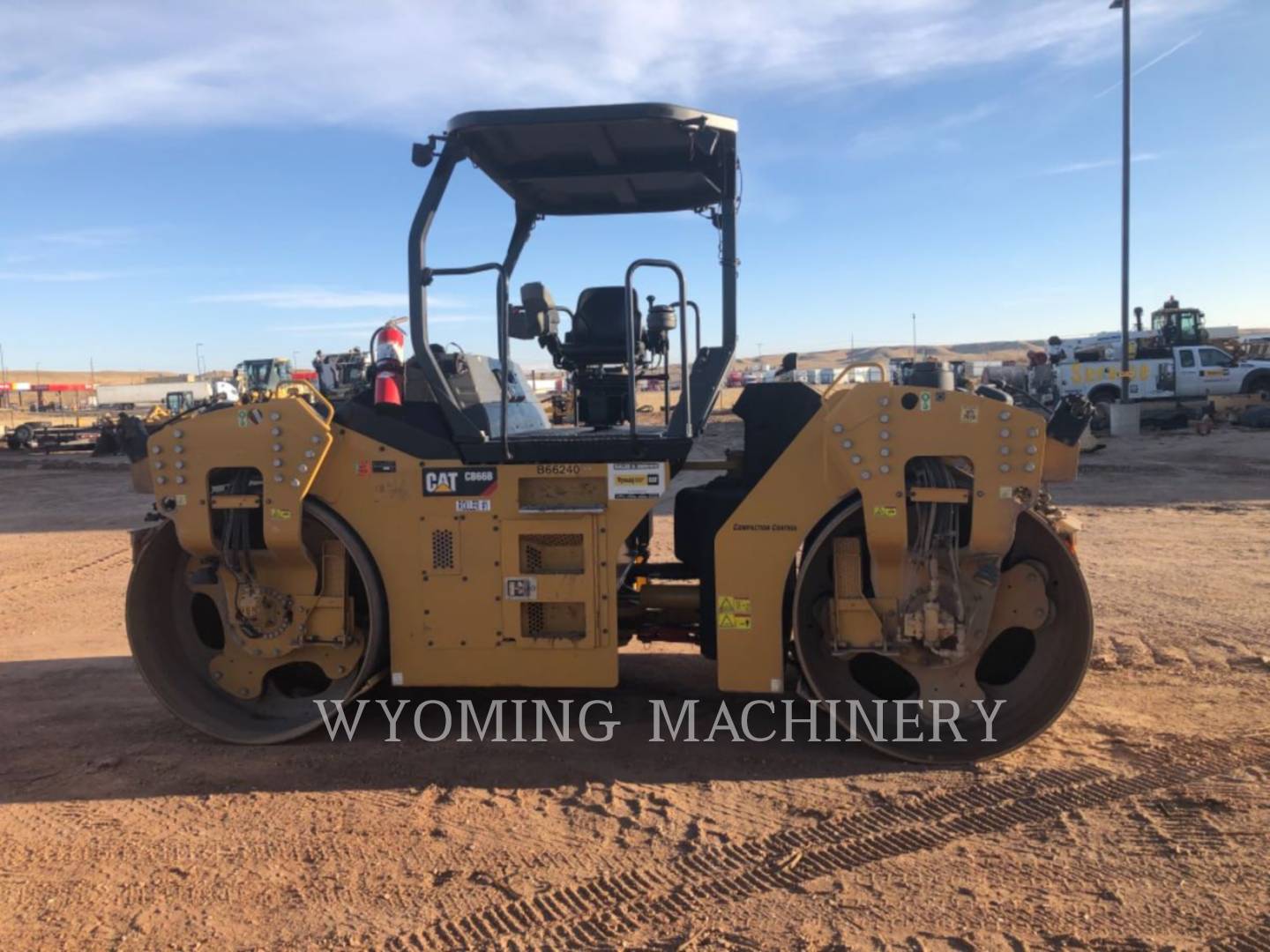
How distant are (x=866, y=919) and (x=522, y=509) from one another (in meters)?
2.24

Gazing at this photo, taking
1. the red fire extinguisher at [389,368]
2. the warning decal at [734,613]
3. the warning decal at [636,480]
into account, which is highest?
the red fire extinguisher at [389,368]

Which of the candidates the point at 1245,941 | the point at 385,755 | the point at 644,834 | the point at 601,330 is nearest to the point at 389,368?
the point at 601,330

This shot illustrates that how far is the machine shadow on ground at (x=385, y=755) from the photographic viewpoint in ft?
13.6

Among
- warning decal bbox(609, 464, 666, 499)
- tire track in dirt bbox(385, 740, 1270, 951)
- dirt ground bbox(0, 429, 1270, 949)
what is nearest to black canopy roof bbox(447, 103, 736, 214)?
warning decal bbox(609, 464, 666, 499)

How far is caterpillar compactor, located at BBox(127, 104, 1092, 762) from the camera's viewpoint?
4168 millimetres

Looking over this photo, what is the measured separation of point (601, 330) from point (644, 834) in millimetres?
2389

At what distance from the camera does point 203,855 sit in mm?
3559

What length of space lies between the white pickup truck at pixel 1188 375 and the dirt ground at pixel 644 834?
75.5ft

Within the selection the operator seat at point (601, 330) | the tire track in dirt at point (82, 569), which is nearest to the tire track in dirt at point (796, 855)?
the operator seat at point (601, 330)

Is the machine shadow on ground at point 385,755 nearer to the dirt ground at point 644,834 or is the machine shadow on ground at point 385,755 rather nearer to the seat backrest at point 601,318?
the dirt ground at point 644,834

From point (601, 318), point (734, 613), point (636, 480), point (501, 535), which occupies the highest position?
point (601, 318)

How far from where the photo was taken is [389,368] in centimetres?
495

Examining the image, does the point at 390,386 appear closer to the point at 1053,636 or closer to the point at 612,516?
the point at 612,516

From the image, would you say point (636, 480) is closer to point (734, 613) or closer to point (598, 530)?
point (598, 530)
